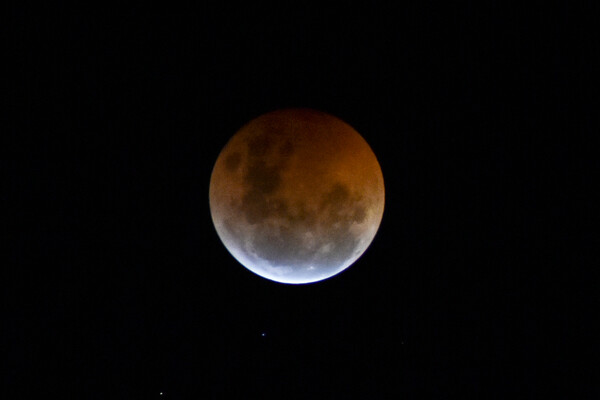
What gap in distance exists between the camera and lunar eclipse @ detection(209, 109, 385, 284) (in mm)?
5414

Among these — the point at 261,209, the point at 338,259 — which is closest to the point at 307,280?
the point at 338,259

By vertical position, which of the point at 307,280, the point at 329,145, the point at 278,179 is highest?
the point at 329,145

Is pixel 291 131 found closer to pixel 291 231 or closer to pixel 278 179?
pixel 278 179

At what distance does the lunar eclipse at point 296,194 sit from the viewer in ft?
17.8

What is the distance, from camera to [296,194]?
17.7 feet

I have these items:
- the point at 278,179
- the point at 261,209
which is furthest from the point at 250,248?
the point at 278,179

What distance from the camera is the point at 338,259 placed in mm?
5969

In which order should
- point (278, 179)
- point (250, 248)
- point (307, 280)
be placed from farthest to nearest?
point (307, 280) → point (250, 248) → point (278, 179)

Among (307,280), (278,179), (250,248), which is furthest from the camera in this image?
→ (307,280)

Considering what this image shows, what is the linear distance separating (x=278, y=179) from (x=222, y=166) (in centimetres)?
101

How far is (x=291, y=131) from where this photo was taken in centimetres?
561

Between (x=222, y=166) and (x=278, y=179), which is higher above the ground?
(x=222, y=166)

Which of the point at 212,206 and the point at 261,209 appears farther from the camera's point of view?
the point at 212,206

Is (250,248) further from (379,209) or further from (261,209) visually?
(379,209)
